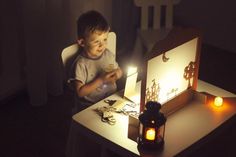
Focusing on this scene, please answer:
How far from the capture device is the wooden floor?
319cm

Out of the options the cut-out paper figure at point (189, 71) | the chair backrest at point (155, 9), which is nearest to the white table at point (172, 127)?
the cut-out paper figure at point (189, 71)

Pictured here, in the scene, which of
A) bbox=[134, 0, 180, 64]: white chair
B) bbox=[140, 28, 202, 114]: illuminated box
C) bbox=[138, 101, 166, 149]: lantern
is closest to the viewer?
bbox=[138, 101, 166, 149]: lantern

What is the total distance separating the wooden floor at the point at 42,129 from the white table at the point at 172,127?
0.25m

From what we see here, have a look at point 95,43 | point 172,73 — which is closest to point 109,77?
point 95,43

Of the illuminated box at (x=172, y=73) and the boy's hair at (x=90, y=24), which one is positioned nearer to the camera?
the illuminated box at (x=172, y=73)

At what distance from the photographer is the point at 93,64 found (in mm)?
2701

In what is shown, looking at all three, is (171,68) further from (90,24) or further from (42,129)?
(42,129)

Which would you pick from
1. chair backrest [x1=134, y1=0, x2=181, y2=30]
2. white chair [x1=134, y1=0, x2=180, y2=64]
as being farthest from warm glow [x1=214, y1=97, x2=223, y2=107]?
chair backrest [x1=134, y1=0, x2=181, y2=30]

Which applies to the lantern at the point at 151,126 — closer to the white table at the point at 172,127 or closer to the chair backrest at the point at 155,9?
the white table at the point at 172,127

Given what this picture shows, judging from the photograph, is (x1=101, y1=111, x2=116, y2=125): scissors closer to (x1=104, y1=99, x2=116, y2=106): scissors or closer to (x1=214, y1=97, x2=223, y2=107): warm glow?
(x1=104, y1=99, x2=116, y2=106): scissors

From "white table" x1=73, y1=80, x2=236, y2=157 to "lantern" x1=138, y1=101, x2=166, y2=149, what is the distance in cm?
4

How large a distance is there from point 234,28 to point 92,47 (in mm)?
2174

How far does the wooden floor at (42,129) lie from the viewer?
10.5 feet

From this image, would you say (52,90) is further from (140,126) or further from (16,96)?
(140,126)
